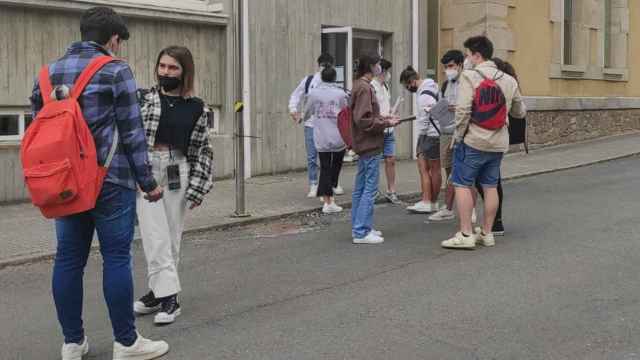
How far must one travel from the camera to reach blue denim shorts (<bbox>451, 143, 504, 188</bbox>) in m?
7.93

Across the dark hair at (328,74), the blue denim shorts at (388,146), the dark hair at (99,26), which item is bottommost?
the blue denim shorts at (388,146)

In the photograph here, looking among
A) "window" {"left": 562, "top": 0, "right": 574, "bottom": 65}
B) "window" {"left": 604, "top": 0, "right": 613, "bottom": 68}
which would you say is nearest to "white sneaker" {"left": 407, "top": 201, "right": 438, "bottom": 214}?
"window" {"left": 562, "top": 0, "right": 574, "bottom": 65}

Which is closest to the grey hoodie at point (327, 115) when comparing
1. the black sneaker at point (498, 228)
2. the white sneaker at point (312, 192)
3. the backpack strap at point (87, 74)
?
the white sneaker at point (312, 192)

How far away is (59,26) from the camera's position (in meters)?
11.3

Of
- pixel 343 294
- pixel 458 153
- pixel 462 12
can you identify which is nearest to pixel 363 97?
pixel 458 153

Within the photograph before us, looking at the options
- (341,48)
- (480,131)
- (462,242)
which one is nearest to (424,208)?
(462,242)

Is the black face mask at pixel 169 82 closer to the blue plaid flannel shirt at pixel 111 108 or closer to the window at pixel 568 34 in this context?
the blue plaid flannel shirt at pixel 111 108

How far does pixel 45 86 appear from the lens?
15.1 feet

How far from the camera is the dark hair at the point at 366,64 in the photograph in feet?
27.0

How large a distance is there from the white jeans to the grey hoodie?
176 inches

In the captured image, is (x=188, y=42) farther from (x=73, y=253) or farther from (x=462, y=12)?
(x=73, y=253)

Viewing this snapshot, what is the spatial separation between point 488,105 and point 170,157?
3.33 metres

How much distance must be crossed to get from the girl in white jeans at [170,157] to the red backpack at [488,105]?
2982 mm

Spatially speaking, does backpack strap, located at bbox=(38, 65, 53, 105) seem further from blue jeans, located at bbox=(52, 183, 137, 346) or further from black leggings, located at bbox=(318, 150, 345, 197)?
black leggings, located at bbox=(318, 150, 345, 197)
